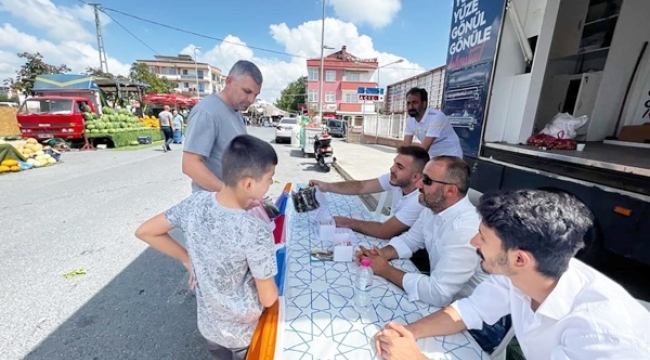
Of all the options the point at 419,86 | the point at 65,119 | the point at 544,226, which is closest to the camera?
the point at 544,226

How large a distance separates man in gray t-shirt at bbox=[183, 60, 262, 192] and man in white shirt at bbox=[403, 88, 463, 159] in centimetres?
224

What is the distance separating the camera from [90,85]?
13.5 m

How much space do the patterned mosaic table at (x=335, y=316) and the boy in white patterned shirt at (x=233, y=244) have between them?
0.16 metres

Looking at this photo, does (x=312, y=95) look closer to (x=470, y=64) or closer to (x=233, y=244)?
(x=470, y=64)

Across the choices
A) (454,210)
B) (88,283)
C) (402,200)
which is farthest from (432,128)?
(88,283)

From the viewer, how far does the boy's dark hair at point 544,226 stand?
837mm

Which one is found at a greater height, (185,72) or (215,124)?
(185,72)

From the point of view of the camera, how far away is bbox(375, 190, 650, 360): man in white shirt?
0.72 meters

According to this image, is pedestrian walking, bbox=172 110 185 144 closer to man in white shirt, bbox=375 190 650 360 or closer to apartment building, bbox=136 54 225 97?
man in white shirt, bbox=375 190 650 360

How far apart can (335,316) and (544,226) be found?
0.83 m

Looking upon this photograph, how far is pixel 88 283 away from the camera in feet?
8.41

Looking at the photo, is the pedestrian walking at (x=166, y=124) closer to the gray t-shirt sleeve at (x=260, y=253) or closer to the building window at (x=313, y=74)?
the gray t-shirt sleeve at (x=260, y=253)

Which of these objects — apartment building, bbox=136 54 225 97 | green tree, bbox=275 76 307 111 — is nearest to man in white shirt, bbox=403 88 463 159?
green tree, bbox=275 76 307 111

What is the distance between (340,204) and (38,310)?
2.62m
